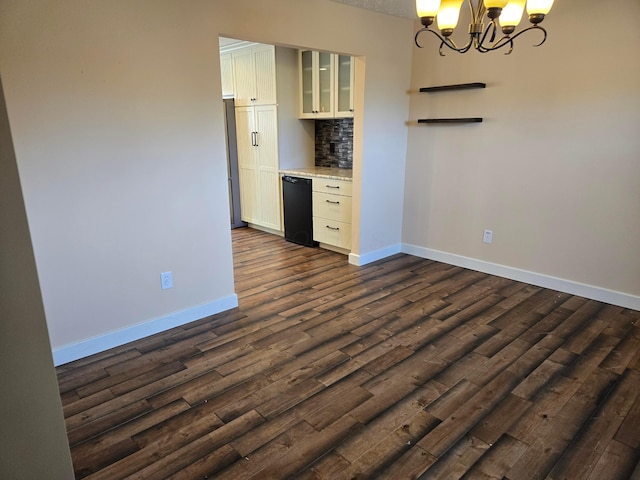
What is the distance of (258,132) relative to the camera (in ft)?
17.2

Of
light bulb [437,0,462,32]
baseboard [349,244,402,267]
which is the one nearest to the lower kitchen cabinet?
baseboard [349,244,402,267]

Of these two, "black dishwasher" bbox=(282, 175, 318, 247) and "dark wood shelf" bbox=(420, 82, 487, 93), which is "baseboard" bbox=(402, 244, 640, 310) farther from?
"dark wood shelf" bbox=(420, 82, 487, 93)

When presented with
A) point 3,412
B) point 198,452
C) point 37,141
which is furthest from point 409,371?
point 37,141

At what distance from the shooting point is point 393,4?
140 inches

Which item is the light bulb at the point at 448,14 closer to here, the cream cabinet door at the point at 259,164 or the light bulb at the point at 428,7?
the light bulb at the point at 428,7

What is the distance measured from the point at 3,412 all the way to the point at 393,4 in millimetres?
3797

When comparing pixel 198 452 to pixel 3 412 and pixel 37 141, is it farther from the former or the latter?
pixel 37 141

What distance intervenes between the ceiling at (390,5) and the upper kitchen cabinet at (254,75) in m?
1.48

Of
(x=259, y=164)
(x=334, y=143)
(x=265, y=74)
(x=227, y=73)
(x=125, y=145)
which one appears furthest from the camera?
(x=227, y=73)

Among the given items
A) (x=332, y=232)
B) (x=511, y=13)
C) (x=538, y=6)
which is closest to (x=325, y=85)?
(x=332, y=232)

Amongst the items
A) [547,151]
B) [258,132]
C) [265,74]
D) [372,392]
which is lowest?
[372,392]

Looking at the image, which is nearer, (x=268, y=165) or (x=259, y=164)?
(x=268, y=165)

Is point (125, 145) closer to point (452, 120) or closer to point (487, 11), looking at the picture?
point (487, 11)

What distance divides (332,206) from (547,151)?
83.0 inches
